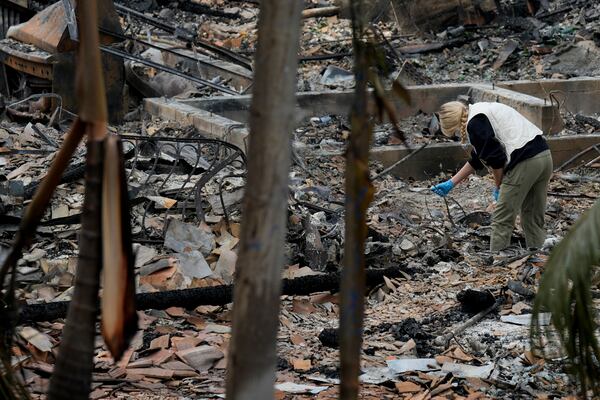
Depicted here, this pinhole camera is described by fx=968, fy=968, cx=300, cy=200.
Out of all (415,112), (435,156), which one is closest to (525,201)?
(435,156)

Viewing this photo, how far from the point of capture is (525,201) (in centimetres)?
926

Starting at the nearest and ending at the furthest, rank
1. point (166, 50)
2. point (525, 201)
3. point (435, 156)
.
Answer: point (525, 201), point (435, 156), point (166, 50)

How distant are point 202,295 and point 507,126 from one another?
3.34m

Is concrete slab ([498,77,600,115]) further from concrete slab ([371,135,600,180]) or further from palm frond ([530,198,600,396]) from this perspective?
palm frond ([530,198,600,396])

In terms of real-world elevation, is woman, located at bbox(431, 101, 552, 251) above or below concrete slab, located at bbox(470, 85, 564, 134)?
below

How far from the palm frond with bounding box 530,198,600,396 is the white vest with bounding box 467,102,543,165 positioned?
5.34m

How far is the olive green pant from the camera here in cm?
867

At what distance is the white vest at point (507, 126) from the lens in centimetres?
844

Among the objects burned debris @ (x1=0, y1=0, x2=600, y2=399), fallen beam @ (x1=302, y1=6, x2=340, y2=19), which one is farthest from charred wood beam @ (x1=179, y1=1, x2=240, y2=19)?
burned debris @ (x1=0, y1=0, x2=600, y2=399)

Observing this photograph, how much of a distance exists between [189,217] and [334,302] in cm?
192

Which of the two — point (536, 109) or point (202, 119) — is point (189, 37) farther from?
point (536, 109)

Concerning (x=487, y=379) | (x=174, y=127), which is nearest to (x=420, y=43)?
(x=174, y=127)

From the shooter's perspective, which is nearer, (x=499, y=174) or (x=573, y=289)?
(x=573, y=289)

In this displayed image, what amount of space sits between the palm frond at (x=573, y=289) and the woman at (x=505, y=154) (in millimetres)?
5325
